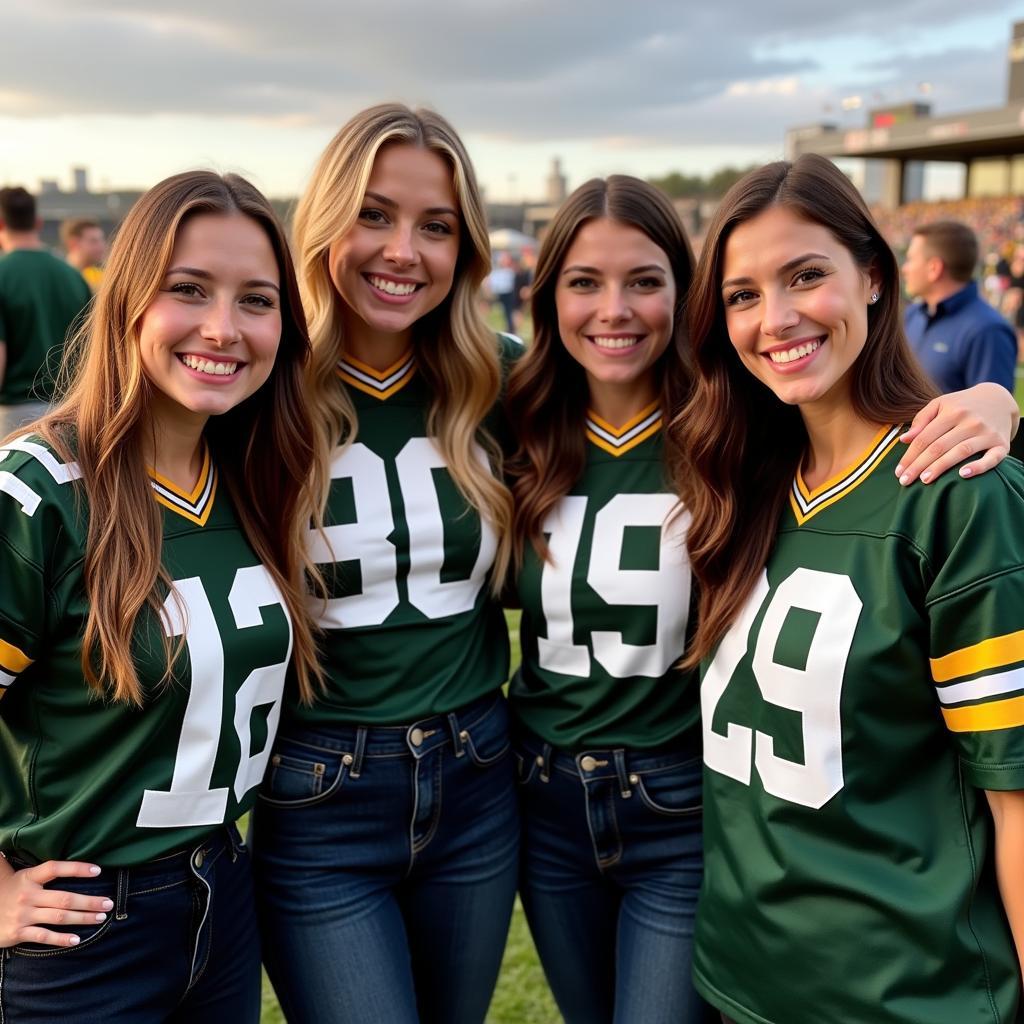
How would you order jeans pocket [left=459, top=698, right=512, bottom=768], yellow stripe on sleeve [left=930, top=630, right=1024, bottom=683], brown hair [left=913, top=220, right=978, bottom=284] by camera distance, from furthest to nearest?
brown hair [left=913, top=220, right=978, bottom=284], jeans pocket [left=459, top=698, right=512, bottom=768], yellow stripe on sleeve [left=930, top=630, right=1024, bottom=683]

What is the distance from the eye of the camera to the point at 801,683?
169cm

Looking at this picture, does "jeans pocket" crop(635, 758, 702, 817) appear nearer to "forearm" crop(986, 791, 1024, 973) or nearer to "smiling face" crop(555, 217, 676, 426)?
"forearm" crop(986, 791, 1024, 973)

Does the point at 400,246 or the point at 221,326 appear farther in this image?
the point at 400,246

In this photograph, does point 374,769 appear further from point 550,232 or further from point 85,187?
point 85,187

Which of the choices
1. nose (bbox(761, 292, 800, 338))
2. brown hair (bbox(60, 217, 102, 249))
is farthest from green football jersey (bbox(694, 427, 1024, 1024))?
brown hair (bbox(60, 217, 102, 249))

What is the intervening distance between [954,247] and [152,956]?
20.3ft

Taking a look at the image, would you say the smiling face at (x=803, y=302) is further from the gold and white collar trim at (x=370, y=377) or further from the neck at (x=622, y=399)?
the gold and white collar trim at (x=370, y=377)

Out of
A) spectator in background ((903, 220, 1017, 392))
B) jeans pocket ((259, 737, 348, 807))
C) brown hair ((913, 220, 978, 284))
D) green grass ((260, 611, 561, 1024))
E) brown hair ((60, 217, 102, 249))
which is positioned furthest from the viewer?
brown hair ((60, 217, 102, 249))

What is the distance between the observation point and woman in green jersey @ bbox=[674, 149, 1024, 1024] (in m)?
1.55

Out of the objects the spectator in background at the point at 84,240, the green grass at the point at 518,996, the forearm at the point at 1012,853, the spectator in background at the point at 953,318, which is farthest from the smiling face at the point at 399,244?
the spectator in background at the point at 84,240

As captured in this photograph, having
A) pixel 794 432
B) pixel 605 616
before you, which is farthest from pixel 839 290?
pixel 605 616

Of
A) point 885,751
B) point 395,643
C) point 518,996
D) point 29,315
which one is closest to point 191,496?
point 395,643

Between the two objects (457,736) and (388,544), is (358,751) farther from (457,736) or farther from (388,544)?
(388,544)

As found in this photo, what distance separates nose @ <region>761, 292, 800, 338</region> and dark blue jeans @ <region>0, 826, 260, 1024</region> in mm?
1304
